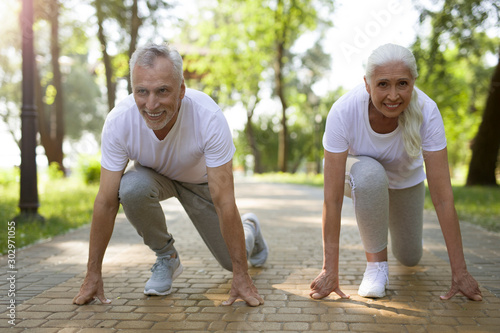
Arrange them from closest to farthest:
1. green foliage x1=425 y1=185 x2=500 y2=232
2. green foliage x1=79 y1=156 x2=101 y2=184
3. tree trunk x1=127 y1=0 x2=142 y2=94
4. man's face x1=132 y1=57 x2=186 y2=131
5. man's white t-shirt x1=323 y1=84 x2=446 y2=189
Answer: man's face x1=132 y1=57 x2=186 y2=131 < man's white t-shirt x1=323 y1=84 x2=446 y2=189 < green foliage x1=425 y1=185 x2=500 y2=232 < tree trunk x1=127 y1=0 x2=142 y2=94 < green foliage x1=79 y1=156 x2=101 y2=184

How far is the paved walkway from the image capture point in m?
2.63


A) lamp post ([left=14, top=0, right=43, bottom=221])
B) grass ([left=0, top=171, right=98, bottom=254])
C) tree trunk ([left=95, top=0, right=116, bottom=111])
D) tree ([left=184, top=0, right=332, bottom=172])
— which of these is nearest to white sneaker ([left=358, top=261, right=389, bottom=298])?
grass ([left=0, top=171, right=98, bottom=254])

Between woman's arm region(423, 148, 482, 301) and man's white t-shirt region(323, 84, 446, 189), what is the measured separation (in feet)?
0.32

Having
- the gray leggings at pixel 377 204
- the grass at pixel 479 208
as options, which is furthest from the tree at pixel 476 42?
the gray leggings at pixel 377 204

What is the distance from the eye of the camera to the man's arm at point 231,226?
2934 mm

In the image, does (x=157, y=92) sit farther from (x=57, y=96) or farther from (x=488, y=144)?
(x=57, y=96)

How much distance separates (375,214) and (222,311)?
1090 millimetres

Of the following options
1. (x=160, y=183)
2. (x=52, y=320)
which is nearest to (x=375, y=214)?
(x=160, y=183)

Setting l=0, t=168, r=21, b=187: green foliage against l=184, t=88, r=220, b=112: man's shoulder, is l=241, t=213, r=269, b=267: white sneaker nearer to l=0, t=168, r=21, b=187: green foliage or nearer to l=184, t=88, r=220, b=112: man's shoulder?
l=184, t=88, r=220, b=112: man's shoulder

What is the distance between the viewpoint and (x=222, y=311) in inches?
113

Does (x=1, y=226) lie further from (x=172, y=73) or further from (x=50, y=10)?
(x=50, y=10)

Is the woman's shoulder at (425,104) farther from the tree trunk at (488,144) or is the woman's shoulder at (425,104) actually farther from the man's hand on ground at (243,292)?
the tree trunk at (488,144)

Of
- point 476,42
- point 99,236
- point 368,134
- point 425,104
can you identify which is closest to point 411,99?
point 425,104

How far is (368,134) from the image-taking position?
3.18m
